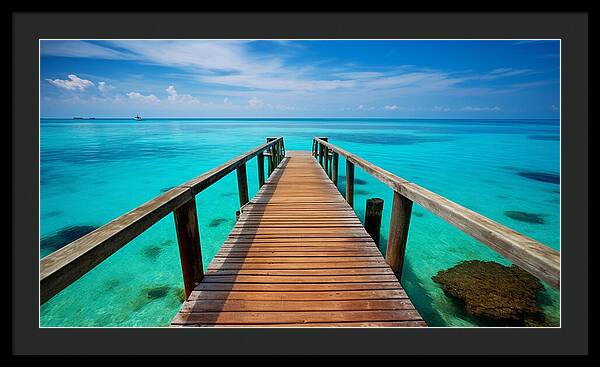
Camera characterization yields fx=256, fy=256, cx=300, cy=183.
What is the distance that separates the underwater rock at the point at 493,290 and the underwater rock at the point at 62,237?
32.0 feet

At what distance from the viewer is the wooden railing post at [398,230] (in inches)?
97.9

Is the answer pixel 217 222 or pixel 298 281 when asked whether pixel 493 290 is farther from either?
pixel 217 222

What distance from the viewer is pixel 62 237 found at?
786 cm

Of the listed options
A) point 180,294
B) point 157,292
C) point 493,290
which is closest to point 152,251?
point 157,292

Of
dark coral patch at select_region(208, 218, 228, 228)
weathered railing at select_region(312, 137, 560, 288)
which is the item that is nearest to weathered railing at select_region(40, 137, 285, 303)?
weathered railing at select_region(312, 137, 560, 288)

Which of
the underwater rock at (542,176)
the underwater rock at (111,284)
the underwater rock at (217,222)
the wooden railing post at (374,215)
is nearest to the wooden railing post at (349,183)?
the wooden railing post at (374,215)

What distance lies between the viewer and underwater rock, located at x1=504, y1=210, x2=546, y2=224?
9.08 metres

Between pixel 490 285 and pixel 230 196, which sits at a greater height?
pixel 230 196

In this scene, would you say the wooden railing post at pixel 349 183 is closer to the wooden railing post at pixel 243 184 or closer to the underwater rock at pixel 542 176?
the wooden railing post at pixel 243 184

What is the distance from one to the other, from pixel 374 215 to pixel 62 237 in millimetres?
9360
